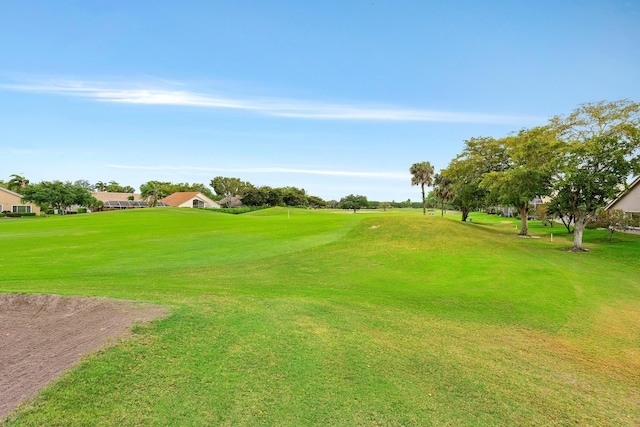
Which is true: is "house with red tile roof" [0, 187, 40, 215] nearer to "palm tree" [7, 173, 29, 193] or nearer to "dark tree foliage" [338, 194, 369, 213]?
"palm tree" [7, 173, 29, 193]

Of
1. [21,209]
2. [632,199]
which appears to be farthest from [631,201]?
[21,209]

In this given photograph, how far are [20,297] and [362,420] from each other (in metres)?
8.36

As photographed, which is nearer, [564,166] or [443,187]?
[564,166]

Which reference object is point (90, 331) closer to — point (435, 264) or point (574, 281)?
point (435, 264)

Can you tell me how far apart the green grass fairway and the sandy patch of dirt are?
0.37 m

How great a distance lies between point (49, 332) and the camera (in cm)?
633

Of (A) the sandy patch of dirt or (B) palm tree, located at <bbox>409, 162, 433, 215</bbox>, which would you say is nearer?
(A) the sandy patch of dirt

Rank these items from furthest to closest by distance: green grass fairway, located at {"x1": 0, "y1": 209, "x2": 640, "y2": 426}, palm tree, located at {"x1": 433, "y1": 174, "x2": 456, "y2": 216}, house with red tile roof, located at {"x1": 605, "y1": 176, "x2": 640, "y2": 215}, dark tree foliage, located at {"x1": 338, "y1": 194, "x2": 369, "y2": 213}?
dark tree foliage, located at {"x1": 338, "y1": 194, "x2": 369, "y2": 213}
palm tree, located at {"x1": 433, "y1": 174, "x2": 456, "y2": 216}
house with red tile roof, located at {"x1": 605, "y1": 176, "x2": 640, "y2": 215}
green grass fairway, located at {"x1": 0, "y1": 209, "x2": 640, "y2": 426}

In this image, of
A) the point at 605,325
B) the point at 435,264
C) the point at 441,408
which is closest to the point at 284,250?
the point at 435,264

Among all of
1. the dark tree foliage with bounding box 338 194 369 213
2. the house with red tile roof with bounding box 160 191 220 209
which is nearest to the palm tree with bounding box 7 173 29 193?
the house with red tile roof with bounding box 160 191 220 209

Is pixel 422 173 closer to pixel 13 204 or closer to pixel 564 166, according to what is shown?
pixel 564 166

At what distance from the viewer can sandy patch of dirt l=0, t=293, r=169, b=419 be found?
186 inches

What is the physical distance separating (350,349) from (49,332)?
545cm

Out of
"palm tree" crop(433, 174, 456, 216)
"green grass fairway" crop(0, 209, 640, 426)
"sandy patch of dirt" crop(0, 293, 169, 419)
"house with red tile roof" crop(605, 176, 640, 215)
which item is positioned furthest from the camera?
"palm tree" crop(433, 174, 456, 216)
